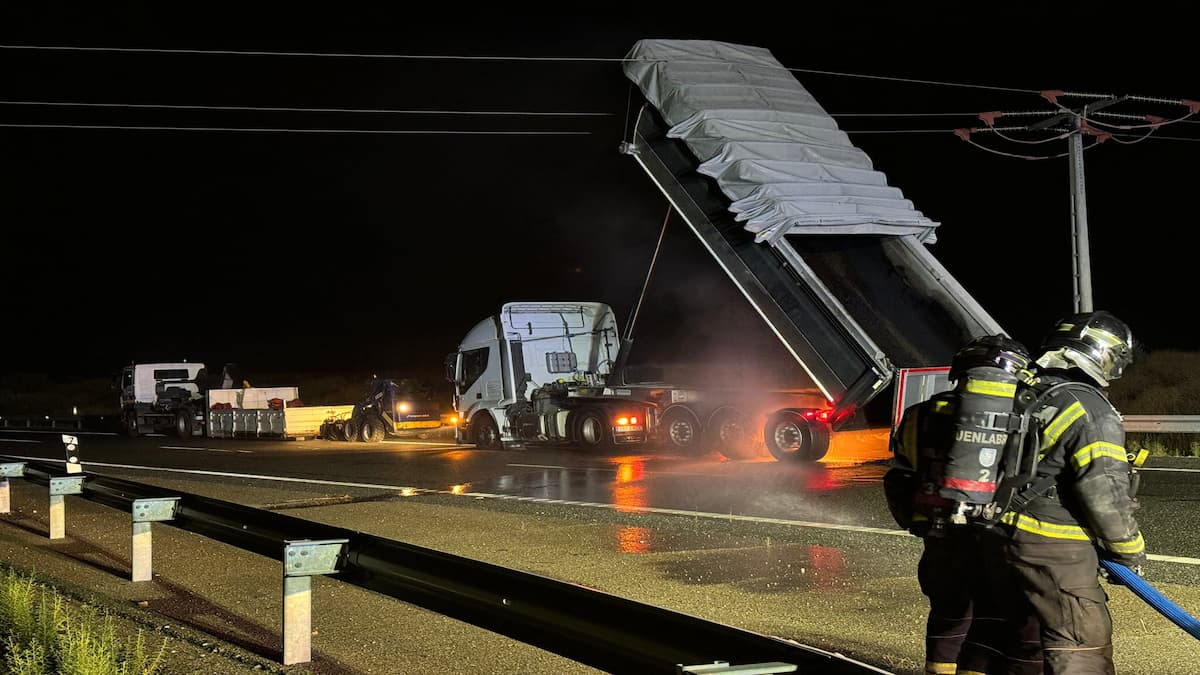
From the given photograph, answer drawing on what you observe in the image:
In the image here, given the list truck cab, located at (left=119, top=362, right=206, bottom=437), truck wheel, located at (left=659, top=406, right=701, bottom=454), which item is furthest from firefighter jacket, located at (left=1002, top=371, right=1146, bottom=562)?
truck cab, located at (left=119, top=362, right=206, bottom=437)

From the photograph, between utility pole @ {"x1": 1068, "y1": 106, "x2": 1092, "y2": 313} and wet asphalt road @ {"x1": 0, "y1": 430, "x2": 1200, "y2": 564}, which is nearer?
wet asphalt road @ {"x1": 0, "y1": 430, "x2": 1200, "y2": 564}

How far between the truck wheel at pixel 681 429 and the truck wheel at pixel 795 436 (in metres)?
1.79

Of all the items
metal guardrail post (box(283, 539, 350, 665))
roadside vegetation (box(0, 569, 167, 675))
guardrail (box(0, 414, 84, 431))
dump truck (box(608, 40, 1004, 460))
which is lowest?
guardrail (box(0, 414, 84, 431))

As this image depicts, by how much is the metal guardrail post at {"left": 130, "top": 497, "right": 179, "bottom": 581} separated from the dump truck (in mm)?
8670

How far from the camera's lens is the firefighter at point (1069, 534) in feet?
11.5

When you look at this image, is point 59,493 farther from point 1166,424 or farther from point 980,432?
point 1166,424

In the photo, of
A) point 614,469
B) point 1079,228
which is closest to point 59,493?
point 614,469

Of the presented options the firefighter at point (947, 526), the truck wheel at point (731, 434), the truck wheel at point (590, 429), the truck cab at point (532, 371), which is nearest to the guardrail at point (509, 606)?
the firefighter at point (947, 526)

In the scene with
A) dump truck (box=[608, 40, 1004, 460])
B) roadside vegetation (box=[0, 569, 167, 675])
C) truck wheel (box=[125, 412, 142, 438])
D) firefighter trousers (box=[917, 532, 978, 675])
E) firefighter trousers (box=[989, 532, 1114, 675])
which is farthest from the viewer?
truck wheel (box=[125, 412, 142, 438])

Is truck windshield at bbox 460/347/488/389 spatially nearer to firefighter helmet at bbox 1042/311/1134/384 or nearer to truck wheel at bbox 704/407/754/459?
truck wheel at bbox 704/407/754/459

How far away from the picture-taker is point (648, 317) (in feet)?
61.0

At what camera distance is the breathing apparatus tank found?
11.8 ft

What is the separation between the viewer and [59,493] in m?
8.95

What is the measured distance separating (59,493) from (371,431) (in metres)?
18.1
